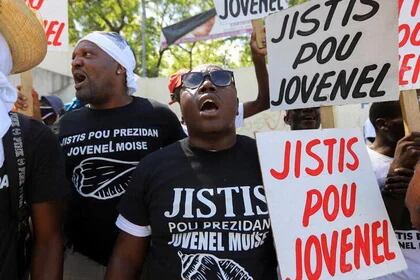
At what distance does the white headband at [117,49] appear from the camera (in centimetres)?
293

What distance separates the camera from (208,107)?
2.32 metres

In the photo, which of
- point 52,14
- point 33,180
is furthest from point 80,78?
point 33,180

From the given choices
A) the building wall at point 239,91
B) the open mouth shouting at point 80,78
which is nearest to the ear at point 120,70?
the open mouth shouting at point 80,78

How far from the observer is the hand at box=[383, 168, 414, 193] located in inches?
92.0

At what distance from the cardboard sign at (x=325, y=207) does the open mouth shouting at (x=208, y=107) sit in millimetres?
211

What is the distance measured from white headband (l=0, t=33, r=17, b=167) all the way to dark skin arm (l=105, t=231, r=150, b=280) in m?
0.63

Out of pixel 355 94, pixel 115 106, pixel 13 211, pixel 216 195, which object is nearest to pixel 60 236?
pixel 13 211

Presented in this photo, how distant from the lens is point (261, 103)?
3373 mm

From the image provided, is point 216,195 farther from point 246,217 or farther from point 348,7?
point 348,7

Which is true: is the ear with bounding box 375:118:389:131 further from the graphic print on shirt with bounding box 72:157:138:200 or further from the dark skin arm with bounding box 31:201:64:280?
the dark skin arm with bounding box 31:201:64:280

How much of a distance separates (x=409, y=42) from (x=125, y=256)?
60.8 inches

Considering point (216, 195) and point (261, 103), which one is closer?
point (216, 195)

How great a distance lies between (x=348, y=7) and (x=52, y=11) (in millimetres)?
1909

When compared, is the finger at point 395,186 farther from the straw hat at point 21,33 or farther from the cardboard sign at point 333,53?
the straw hat at point 21,33
